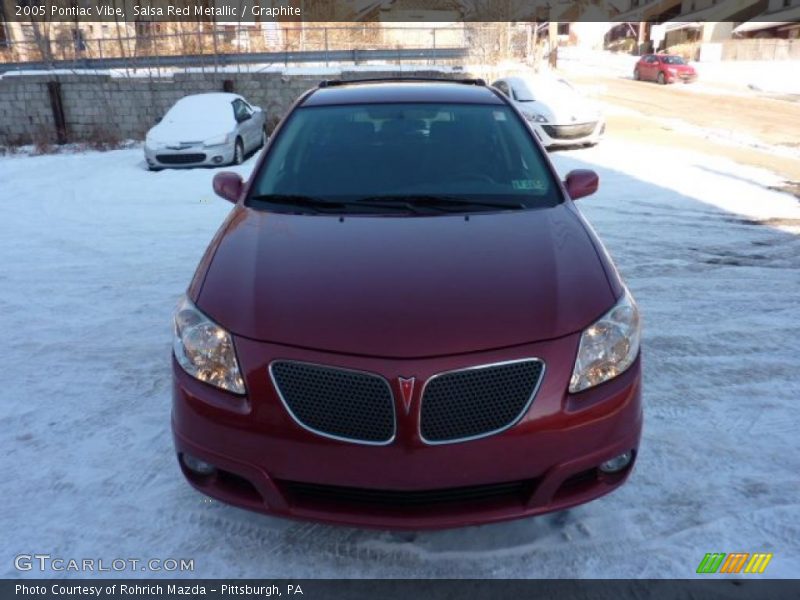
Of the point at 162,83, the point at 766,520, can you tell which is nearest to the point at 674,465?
the point at 766,520

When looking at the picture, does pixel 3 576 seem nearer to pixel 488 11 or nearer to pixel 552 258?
pixel 552 258

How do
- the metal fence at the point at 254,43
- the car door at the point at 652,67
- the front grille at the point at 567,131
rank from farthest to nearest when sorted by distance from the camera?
the car door at the point at 652,67
the metal fence at the point at 254,43
the front grille at the point at 567,131

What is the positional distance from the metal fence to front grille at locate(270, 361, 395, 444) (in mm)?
20124

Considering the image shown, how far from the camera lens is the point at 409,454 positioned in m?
2.12

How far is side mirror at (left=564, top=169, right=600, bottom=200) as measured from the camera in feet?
11.5

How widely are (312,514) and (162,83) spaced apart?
18405 millimetres

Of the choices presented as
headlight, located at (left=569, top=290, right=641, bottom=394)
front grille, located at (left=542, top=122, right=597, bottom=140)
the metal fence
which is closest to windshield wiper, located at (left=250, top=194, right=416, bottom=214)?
headlight, located at (left=569, top=290, right=641, bottom=394)

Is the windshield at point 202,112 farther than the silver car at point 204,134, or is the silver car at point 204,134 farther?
the windshield at point 202,112

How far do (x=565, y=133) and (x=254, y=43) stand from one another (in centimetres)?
1628

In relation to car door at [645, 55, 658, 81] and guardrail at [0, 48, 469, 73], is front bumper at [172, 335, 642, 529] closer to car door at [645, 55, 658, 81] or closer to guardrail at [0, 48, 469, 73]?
guardrail at [0, 48, 469, 73]

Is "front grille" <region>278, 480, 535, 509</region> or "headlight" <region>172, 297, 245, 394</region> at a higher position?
"headlight" <region>172, 297, 245, 394</region>

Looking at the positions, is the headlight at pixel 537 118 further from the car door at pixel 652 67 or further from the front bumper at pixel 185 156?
the car door at pixel 652 67

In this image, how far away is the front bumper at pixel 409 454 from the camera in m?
2.12

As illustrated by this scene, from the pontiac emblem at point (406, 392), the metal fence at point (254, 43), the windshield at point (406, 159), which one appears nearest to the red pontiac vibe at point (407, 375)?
the pontiac emblem at point (406, 392)
